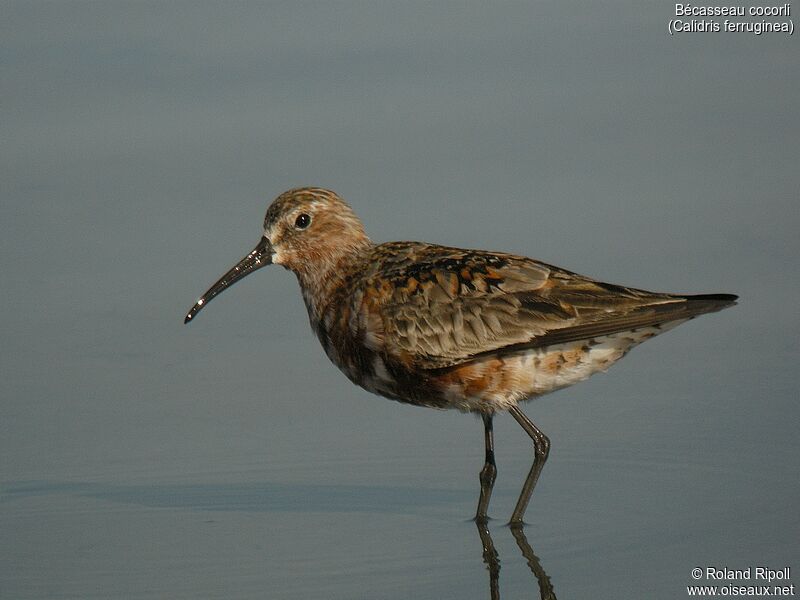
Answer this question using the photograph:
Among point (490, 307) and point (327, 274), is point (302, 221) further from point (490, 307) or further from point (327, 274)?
point (490, 307)

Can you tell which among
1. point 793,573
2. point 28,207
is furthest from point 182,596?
point 28,207

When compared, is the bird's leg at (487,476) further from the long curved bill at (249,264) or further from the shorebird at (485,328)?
the long curved bill at (249,264)

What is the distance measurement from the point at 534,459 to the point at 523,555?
1079 mm

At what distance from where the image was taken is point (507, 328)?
351 inches

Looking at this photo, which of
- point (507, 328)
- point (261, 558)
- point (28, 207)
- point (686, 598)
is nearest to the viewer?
point (686, 598)

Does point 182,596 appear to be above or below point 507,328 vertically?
below

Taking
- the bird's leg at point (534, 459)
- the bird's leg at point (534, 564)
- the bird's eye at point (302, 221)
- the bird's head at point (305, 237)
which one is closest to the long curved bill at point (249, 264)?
the bird's head at point (305, 237)

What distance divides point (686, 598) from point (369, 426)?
2995 millimetres

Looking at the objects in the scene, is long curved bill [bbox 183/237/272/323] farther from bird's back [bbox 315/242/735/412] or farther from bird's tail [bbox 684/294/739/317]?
bird's tail [bbox 684/294/739/317]

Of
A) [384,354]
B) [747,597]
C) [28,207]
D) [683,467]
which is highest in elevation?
[28,207]

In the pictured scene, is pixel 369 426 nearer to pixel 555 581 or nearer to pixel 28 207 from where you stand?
pixel 555 581

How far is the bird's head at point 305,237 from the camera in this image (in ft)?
32.4

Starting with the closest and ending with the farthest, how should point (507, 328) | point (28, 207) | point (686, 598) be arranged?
point (686, 598), point (507, 328), point (28, 207)

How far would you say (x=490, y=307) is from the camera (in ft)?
29.5
